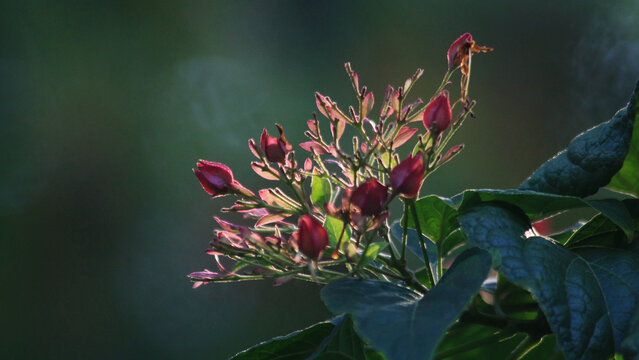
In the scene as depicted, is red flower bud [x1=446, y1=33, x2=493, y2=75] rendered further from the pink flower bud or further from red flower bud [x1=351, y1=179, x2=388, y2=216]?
red flower bud [x1=351, y1=179, x2=388, y2=216]

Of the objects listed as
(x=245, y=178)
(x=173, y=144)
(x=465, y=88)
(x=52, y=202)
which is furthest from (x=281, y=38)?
(x=465, y=88)

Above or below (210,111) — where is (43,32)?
above

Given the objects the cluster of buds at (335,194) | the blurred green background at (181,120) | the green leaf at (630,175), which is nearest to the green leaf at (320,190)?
the cluster of buds at (335,194)

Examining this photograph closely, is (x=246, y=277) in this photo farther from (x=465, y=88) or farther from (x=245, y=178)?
(x=245, y=178)

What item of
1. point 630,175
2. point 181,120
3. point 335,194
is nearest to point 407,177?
point 335,194

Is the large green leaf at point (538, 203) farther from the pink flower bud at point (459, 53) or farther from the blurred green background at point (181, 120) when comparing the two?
the blurred green background at point (181, 120)

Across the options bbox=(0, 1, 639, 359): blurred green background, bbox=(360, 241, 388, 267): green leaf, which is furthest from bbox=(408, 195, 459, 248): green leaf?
bbox=(0, 1, 639, 359): blurred green background

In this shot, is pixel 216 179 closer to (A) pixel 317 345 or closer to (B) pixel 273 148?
(B) pixel 273 148
